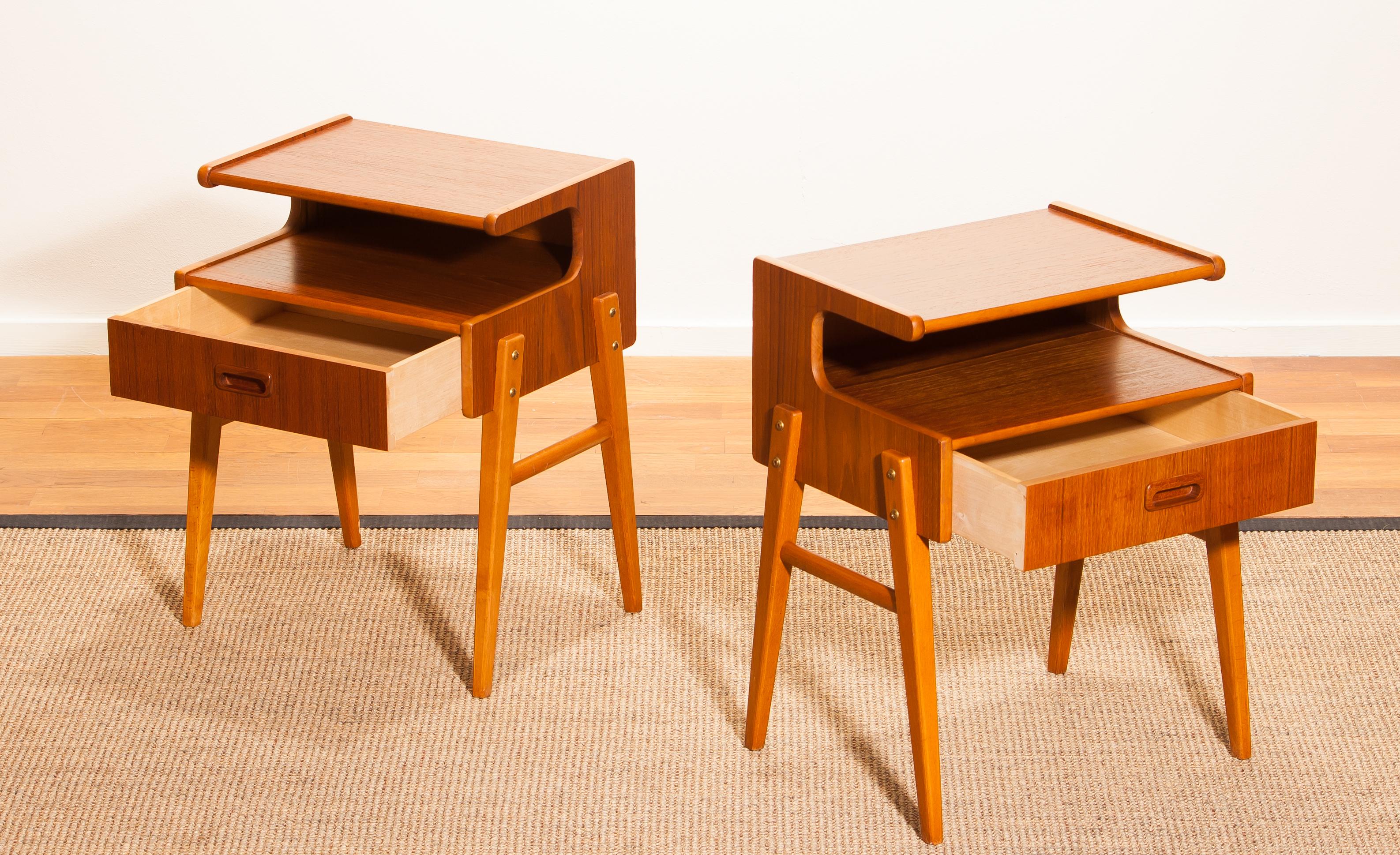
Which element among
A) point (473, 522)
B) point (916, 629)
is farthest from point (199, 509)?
point (916, 629)

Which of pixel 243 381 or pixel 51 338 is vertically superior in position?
pixel 243 381

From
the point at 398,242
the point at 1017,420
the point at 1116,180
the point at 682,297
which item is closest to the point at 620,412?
the point at 398,242

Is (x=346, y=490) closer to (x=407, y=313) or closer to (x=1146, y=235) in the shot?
(x=407, y=313)

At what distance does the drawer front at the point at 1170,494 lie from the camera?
172 cm

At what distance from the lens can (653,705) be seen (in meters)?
2.25

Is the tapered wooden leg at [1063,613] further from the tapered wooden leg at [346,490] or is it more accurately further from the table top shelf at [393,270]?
the tapered wooden leg at [346,490]

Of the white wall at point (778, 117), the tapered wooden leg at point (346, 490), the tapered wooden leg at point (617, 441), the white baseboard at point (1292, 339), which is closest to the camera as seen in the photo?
the tapered wooden leg at point (617, 441)

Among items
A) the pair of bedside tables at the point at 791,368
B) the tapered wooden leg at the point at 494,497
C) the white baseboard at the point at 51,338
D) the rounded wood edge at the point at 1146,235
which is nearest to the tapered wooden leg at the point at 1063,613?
the pair of bedside tables at the point at 791,368

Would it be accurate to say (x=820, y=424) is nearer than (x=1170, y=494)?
No

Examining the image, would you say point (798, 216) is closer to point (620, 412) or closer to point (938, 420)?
point (620, 412)

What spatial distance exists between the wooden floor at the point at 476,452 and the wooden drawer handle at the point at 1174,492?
3.61 ft

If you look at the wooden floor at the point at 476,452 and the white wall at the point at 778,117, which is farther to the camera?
the white wall at the point at 778,117

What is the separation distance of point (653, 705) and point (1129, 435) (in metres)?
0.77

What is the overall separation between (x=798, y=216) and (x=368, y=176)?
60.8 inches
